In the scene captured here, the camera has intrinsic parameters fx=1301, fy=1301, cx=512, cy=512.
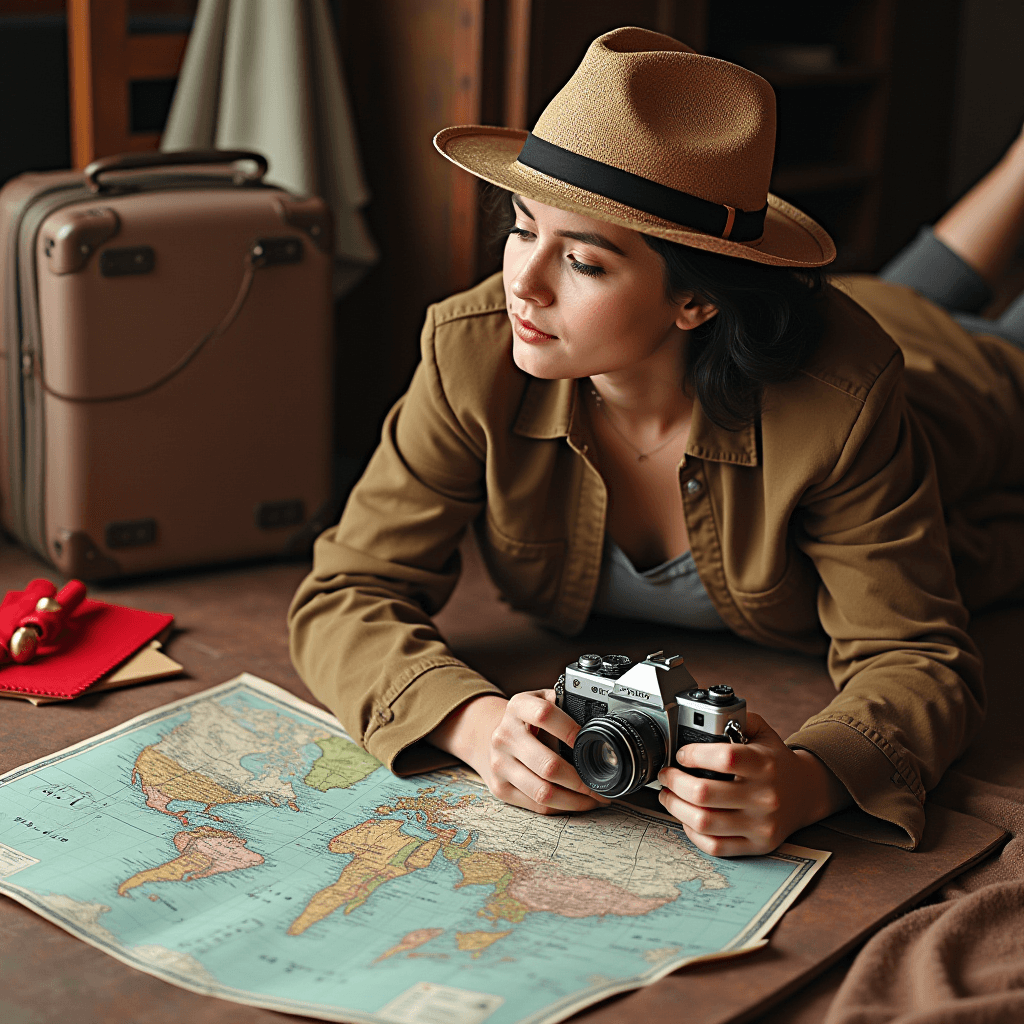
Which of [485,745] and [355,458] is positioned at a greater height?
[485,745]

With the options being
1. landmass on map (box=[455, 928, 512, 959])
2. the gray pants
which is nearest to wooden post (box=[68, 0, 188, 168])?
the gray pants

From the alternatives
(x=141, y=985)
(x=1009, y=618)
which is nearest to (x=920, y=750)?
(x=1009, y=618)

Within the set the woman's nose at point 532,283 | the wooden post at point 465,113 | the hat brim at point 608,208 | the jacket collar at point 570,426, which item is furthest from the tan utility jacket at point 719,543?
the wooden post at point 465,113

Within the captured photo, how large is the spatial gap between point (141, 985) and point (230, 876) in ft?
0.49

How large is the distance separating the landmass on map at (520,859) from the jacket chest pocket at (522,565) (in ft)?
1.14

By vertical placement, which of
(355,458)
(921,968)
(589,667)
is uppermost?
(589,667)

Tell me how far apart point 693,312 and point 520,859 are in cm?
57

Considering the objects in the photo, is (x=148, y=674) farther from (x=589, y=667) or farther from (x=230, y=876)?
(x=589, y=667)

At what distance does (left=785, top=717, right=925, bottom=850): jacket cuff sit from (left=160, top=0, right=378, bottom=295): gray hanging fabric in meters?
1.30

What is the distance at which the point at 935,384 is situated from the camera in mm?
1767

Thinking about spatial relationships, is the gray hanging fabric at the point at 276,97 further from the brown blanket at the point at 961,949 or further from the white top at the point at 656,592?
the brown blanket at the point at 961,949

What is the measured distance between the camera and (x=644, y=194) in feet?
3.92

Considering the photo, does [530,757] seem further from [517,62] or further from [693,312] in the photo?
[517,62]

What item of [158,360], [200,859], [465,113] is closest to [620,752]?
[200,859]
